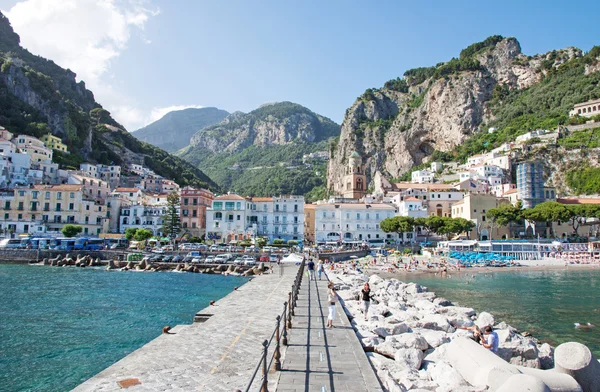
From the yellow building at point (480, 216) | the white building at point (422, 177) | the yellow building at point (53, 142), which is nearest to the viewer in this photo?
the yellow building at point (480, 216)

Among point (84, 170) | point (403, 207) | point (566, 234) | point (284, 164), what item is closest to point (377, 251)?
point (403, 207)

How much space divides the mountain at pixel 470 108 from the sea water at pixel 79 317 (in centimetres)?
8803

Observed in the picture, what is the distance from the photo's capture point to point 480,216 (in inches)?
2512

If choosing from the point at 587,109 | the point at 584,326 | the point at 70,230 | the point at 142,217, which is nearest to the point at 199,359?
the point at 584,326

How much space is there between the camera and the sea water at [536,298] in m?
17.8

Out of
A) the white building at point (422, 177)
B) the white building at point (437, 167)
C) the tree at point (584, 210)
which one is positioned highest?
the white building at point (437, 167)

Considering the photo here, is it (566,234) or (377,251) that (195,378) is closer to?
(377,251)

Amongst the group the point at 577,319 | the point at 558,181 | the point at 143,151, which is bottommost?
the point at 577,319

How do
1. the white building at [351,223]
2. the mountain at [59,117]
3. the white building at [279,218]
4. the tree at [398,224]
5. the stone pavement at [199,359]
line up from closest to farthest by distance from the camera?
1. the stone pavement at [199,359]
2. the tree at [398,224]
3. the white building at [279,218]
4. the white building at [351,223]
5. the mountain at [59,117]

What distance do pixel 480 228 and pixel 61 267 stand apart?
5480cm

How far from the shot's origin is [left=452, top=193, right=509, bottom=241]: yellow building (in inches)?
2485

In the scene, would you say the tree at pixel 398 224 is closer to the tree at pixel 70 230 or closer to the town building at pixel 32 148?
the tree at pixel 70 230

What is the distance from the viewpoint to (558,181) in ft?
261

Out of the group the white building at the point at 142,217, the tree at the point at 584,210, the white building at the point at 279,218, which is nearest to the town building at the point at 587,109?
the tree at the point at 584,210
